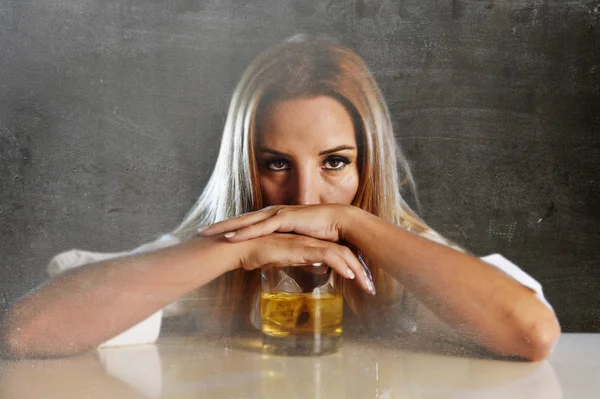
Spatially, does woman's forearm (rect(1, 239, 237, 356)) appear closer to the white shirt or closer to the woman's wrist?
the white shirt

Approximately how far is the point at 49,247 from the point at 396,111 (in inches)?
23.0

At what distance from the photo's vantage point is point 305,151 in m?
1.13

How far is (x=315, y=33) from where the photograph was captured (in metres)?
1.13

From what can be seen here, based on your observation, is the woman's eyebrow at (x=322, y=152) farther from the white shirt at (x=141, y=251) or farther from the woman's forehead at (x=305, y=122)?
the white shirt at (x=141, y=251)

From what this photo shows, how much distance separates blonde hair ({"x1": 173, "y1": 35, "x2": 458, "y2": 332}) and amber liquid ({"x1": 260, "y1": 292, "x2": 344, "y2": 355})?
9 cm

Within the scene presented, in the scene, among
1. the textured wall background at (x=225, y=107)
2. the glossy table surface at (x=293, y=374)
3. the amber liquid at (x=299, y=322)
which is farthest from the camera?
the textured wall background at (x=225, y=107)

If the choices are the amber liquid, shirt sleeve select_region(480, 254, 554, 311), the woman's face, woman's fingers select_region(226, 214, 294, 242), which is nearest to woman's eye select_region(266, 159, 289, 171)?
the woman's face

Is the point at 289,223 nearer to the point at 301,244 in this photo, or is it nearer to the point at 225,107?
the point at 301,244

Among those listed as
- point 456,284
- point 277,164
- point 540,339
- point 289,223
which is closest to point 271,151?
point 277,164

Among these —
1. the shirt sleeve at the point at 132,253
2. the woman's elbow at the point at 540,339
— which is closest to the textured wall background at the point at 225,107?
the shirt sleeve at the point at 132,253

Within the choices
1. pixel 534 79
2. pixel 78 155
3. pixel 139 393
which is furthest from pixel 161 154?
pixel 534 79

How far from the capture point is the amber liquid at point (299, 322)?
39.6 inches

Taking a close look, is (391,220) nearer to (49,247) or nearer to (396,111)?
(396,111)

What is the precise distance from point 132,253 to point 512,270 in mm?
599
